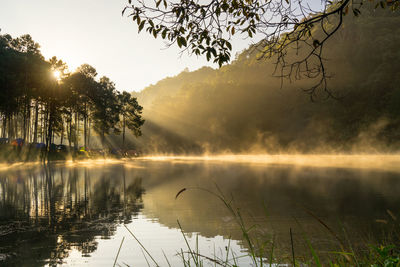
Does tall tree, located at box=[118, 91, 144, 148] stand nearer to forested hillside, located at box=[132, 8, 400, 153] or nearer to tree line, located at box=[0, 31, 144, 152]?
tree line, located at box=[0, 31, 144, 152]

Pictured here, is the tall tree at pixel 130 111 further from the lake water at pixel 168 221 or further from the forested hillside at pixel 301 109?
the lake water at pixel 168 221

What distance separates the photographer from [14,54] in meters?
46.2

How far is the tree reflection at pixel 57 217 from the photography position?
7.54 m

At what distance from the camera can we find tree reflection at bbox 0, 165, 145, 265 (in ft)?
24.7

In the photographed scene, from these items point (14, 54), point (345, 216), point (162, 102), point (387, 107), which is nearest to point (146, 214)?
point (345, 216)

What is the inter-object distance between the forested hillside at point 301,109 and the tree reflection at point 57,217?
70.0 meters

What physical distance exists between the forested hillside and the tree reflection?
70.0 m

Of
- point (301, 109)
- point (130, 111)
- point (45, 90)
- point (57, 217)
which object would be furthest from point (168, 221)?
point (301, 109)

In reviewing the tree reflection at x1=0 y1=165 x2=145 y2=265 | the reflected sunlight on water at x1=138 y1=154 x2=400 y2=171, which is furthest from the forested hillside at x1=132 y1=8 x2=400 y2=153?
the tree reflection at x1=0 y1=165 x2=145 y2=265

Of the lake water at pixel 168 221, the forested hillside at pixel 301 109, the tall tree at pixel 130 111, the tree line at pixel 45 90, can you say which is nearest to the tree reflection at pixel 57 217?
the lake water at pixel 168 221

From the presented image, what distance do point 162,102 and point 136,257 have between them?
145m

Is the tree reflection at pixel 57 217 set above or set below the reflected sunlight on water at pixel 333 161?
below

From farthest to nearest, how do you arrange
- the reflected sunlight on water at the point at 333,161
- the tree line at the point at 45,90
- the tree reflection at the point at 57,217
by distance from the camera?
the tree line at the point at 45,90 → the reflected sunlight on water at the point at 333,161 → the tree reflection at the point at 57,217

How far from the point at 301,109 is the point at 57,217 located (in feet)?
358
